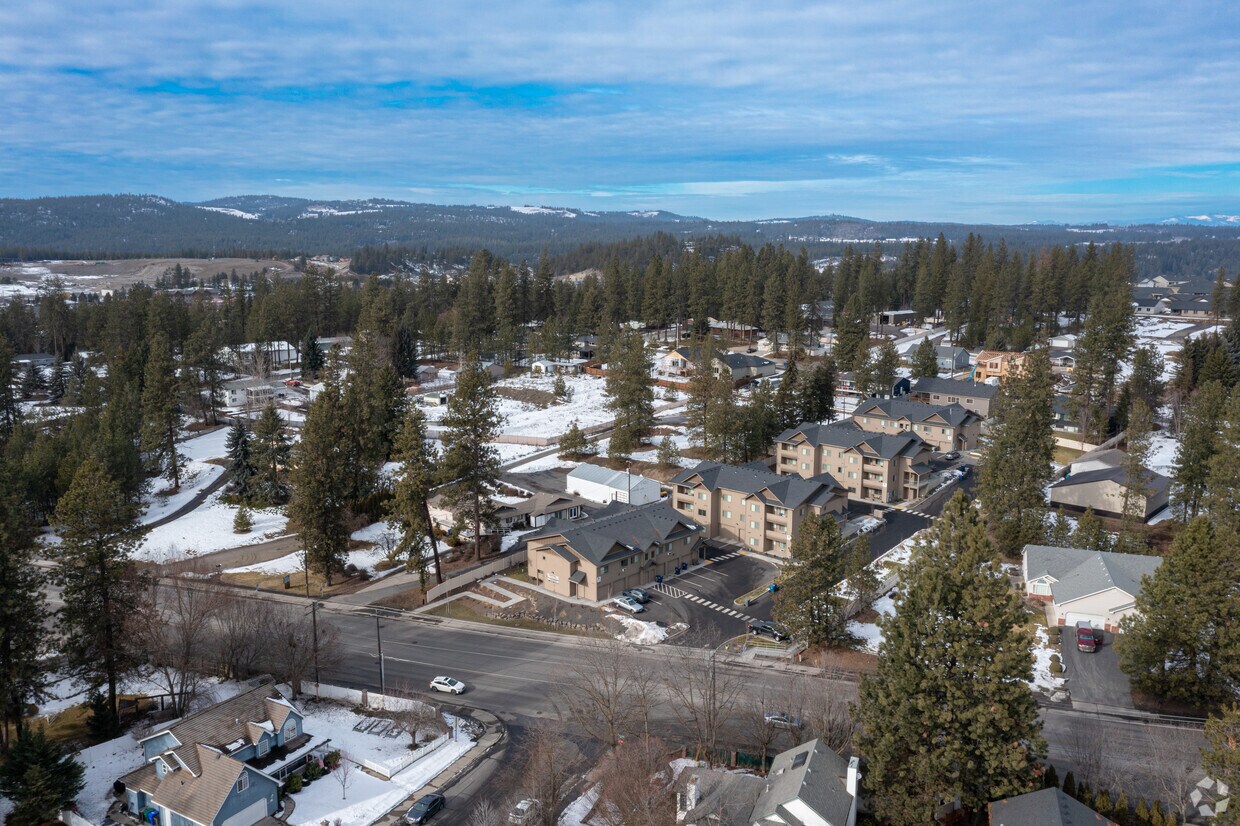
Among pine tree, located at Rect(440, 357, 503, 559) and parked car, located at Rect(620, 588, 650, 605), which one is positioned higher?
pine tree, located at Rect(440, 357, 503, 559)

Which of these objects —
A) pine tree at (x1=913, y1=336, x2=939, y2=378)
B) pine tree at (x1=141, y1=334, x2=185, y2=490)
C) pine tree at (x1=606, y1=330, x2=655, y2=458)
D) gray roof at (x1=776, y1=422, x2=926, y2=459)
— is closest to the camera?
gray roof at (x1=776, y1=422, x2=926, y2=459)

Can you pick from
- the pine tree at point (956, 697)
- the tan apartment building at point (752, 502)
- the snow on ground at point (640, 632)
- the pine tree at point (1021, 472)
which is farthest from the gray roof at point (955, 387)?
the pine tree at point (956, 697)

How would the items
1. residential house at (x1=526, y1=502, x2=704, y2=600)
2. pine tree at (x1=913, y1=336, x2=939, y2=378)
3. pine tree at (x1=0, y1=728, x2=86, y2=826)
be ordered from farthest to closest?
pine tree at (x1=913, y1=336, x2=939, y2=378), residential house at (x1=526, y1=502, x2=704, y2=600), pine tree at (x1=0, y1=728, x2=86, y2=826)

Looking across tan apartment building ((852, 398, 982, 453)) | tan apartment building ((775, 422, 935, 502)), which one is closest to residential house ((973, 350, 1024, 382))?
tan apartment building ((852, 398, 982, 453))

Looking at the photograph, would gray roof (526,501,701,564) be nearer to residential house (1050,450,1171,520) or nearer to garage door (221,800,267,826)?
garage door (221,800,267,826)

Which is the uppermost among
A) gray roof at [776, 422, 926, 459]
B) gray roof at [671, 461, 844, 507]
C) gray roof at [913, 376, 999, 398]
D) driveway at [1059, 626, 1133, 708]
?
gray roof at [913, 376, 999, 398]

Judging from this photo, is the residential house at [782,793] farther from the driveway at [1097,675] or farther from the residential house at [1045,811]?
the driveway at [1097,675]

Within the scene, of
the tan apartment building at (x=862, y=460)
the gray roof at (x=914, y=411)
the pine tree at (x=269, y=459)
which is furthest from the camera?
the gray roof at (x=914, y=411)

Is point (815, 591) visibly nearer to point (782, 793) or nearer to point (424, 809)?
point (782, 793)
